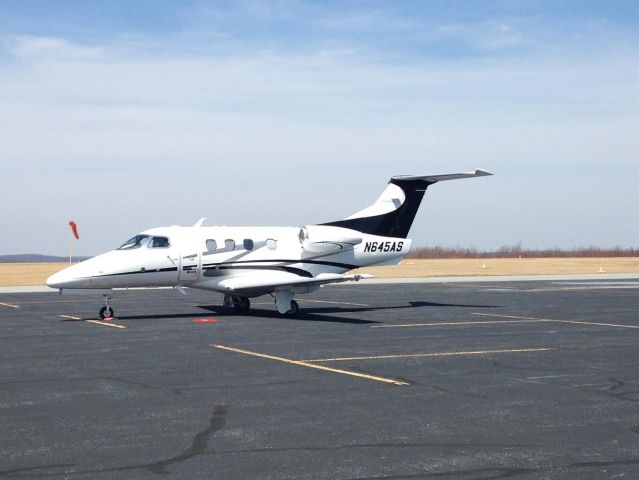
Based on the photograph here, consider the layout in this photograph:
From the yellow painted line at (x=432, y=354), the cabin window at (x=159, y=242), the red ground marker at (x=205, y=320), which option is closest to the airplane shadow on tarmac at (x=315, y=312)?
the red ground marker at (x=205, y=320)

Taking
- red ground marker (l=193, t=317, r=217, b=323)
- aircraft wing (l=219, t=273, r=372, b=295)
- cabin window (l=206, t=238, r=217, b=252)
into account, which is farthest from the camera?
cabin window (l=206, t=238, r=217, b=252)

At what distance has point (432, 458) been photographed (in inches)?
381

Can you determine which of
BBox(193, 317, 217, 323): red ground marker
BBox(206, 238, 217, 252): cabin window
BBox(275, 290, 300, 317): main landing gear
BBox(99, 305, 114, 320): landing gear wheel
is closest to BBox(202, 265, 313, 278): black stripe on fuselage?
BBox(206, 238, 217, 252): cabin window

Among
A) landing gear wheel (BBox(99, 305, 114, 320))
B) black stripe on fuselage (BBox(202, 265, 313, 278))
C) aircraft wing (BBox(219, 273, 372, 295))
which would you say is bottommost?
landing gear wheel (BBox(99, 305, 114, 320))

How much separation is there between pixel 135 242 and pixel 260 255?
4039 mm

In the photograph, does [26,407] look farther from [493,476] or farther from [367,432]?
[493,476]

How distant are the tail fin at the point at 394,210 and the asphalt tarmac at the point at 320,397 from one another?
181 inches

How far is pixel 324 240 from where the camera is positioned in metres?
29.8

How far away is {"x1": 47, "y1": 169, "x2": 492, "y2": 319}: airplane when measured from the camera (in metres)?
27.0

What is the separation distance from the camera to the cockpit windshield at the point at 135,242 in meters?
27.5

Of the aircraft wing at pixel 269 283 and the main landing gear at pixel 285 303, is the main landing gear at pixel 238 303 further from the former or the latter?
the main landing gear at pixel 285 303

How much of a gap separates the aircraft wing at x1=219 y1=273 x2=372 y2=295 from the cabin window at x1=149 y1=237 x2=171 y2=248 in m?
2.15

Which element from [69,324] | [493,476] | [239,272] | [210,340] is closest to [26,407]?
[493,476]

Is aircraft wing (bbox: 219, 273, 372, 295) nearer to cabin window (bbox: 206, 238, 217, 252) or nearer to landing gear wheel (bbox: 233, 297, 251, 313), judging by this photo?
cabin window (bbox: 206, 238, 217, 252)
